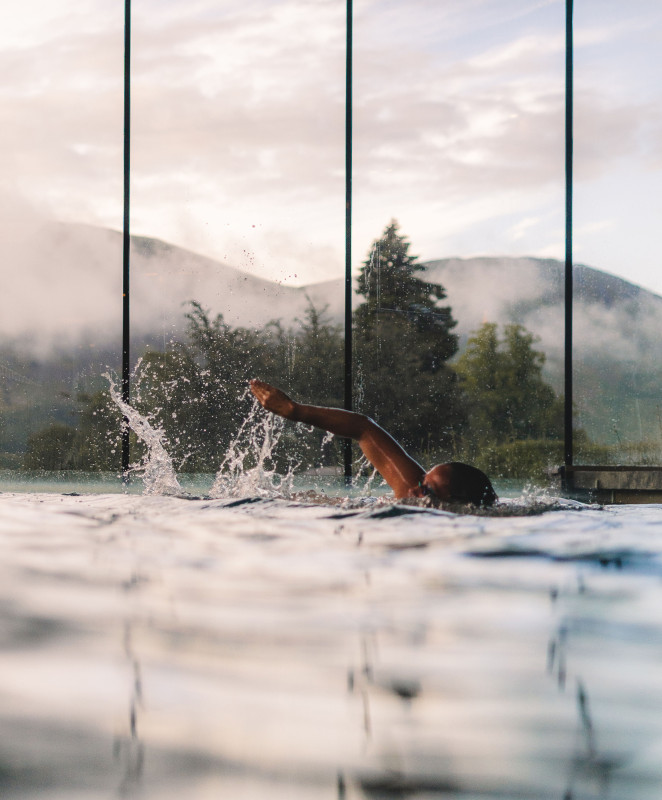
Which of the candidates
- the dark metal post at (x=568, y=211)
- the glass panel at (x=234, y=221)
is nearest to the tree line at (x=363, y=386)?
the glass panel at (x=234, y=221)

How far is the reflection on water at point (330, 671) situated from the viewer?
0.66 metres

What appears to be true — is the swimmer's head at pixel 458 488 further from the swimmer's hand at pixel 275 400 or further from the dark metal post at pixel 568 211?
the dark metal post at pixel 568 211

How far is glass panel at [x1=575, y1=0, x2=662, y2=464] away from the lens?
469cm

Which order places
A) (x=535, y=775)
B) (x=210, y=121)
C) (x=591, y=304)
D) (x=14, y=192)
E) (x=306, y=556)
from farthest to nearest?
(x=14, y=192) → (x=210, y=121) → (x=591, y=304) → (x=306, y=556) → (x=535, y=775)

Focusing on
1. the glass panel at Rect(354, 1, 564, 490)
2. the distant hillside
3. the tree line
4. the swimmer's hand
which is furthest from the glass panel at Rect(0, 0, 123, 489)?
the swimmer's hand

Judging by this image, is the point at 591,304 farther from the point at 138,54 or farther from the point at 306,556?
the point at 306,556

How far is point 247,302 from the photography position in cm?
520

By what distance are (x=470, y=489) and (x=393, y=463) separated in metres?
0.34

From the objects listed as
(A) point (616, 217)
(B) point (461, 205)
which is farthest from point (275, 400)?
(B) point (461, 205)

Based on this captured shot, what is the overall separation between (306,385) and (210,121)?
1.95 meters

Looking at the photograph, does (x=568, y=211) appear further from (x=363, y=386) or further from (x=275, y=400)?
(x=275, y=400)

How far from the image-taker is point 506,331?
245 inches

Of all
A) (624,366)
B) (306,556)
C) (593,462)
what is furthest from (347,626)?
(624,366)

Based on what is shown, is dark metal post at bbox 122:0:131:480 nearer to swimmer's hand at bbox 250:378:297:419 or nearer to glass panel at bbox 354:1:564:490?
glass panel at bbox 354:1:564:490
